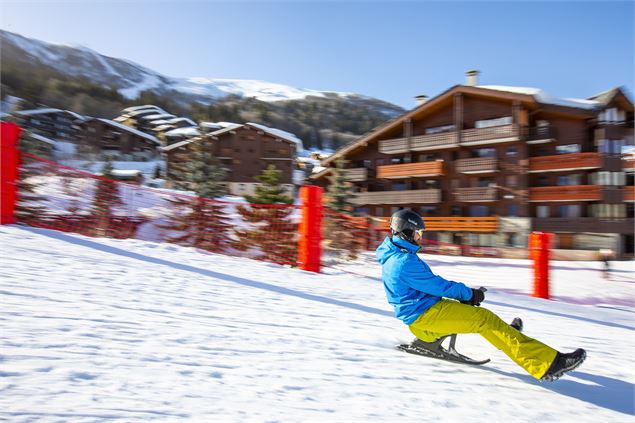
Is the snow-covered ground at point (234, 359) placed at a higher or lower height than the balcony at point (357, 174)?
lower

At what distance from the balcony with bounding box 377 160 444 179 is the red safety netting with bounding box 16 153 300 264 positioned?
61.2 feet

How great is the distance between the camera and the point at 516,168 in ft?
83.1

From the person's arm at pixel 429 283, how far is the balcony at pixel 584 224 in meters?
24.5

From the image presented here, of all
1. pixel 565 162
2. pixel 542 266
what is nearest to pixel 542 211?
pixel 565 162

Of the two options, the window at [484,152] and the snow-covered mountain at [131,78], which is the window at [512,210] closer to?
the window at [484,152]

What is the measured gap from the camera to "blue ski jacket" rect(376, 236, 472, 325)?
303cm

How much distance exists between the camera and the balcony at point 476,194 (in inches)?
1011

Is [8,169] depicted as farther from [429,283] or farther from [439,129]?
[439,129]

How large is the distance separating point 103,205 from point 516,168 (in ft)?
79.0

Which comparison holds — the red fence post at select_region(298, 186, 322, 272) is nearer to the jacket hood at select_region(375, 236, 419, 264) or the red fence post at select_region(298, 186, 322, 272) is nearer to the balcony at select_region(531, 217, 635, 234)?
the jacket hood at select_region(375, 236, 419, 264)

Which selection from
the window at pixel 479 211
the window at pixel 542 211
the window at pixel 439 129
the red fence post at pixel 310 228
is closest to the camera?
the red fence post at pixel 310 228

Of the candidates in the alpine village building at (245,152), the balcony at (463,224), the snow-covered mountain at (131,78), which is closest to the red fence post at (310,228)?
the balcony at (463,224)

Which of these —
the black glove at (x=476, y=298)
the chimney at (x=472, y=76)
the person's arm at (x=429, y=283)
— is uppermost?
the chimney at (x=472, y=76)

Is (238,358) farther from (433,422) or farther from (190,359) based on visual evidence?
(433,422)
